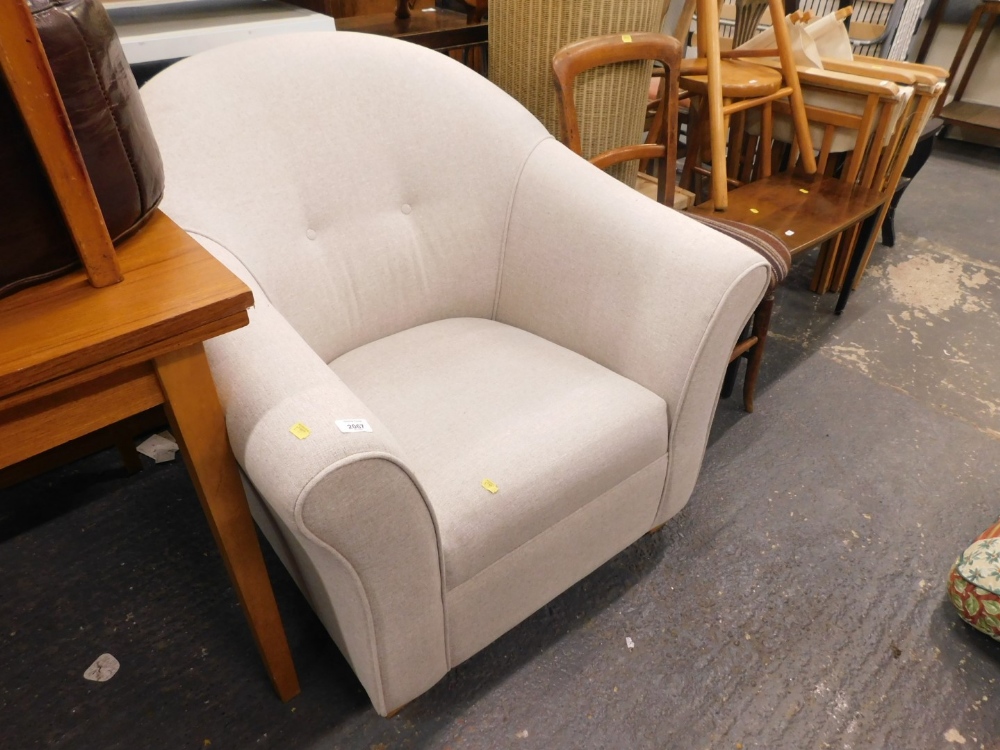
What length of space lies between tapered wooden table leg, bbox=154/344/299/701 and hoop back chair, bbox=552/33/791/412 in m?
1.00

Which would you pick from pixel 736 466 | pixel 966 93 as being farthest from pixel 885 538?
pixel 966 93

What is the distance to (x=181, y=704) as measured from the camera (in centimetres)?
106

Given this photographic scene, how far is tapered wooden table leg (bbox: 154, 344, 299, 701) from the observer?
2.24 feet

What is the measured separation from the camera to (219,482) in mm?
789

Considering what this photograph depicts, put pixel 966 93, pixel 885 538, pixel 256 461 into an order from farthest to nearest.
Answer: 1. pixel 966 93
2. pixel 885 538
3. pixel 256 461

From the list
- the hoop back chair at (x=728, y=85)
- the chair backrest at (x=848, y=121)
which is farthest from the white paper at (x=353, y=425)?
the chair backrest at (x=848, y=121)

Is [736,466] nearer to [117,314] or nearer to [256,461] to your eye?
[256,461]

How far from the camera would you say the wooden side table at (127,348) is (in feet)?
1.89

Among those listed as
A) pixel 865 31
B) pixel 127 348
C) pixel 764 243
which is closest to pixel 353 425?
pixel 127 348

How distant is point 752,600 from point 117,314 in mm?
1157

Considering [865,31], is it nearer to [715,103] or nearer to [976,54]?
[976,54]

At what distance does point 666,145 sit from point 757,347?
0.57 metres

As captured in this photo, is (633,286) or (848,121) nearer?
(633,286)

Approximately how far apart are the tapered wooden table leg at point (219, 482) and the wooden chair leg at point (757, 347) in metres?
1.22
